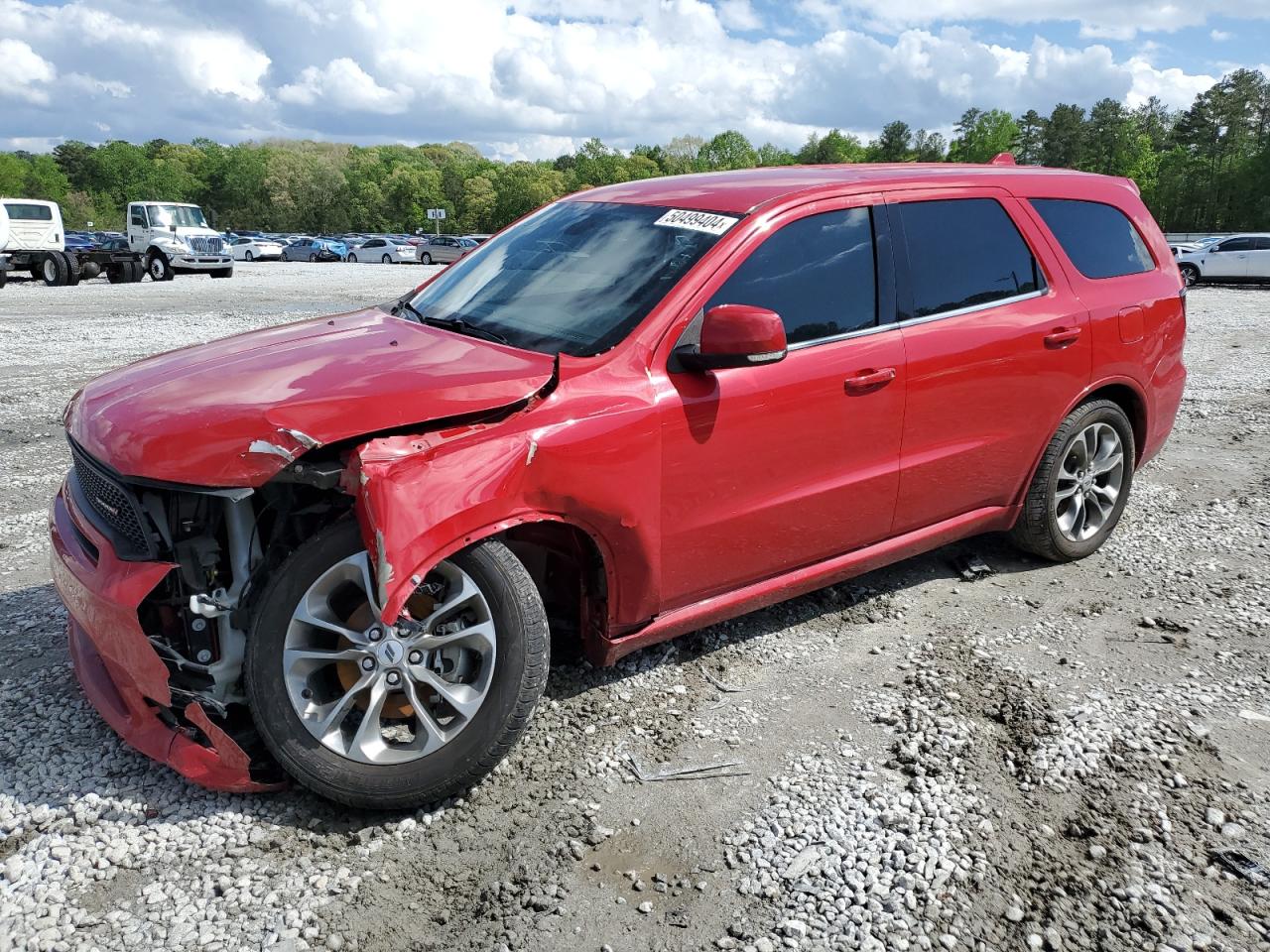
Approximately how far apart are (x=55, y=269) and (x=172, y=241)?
3.80 meters

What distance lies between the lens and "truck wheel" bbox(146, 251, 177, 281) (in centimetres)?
2759

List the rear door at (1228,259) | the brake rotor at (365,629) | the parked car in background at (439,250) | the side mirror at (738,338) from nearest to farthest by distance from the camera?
the brake rotor at (365,629)
the side mirror at (738,338)
the rear door at (1228,259)
the parked car in background at (439,250)

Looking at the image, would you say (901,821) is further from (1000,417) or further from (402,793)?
(1000,417)

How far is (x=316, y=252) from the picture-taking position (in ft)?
170

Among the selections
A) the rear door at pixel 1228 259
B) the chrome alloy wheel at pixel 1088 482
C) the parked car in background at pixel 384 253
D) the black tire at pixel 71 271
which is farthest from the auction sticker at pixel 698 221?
the parked car in background at pixel 384 253

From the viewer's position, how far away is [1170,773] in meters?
2.98

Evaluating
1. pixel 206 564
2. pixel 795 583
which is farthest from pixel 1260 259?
pixel 206 564

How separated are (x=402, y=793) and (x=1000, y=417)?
284cm

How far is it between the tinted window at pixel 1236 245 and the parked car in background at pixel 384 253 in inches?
1467

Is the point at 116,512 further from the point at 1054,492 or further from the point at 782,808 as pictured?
the point at 1054,492

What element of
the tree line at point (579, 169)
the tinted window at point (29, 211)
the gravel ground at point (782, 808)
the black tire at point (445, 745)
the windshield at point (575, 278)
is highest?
the tree line at point (579, 169)

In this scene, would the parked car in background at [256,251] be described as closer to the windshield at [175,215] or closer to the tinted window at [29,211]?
the windshield at [175,215]

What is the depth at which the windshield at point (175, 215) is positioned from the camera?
1098 inches

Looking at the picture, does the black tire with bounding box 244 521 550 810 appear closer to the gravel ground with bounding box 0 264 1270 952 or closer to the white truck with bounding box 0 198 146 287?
the gravel ground with bounding box 0 264 1270 952
